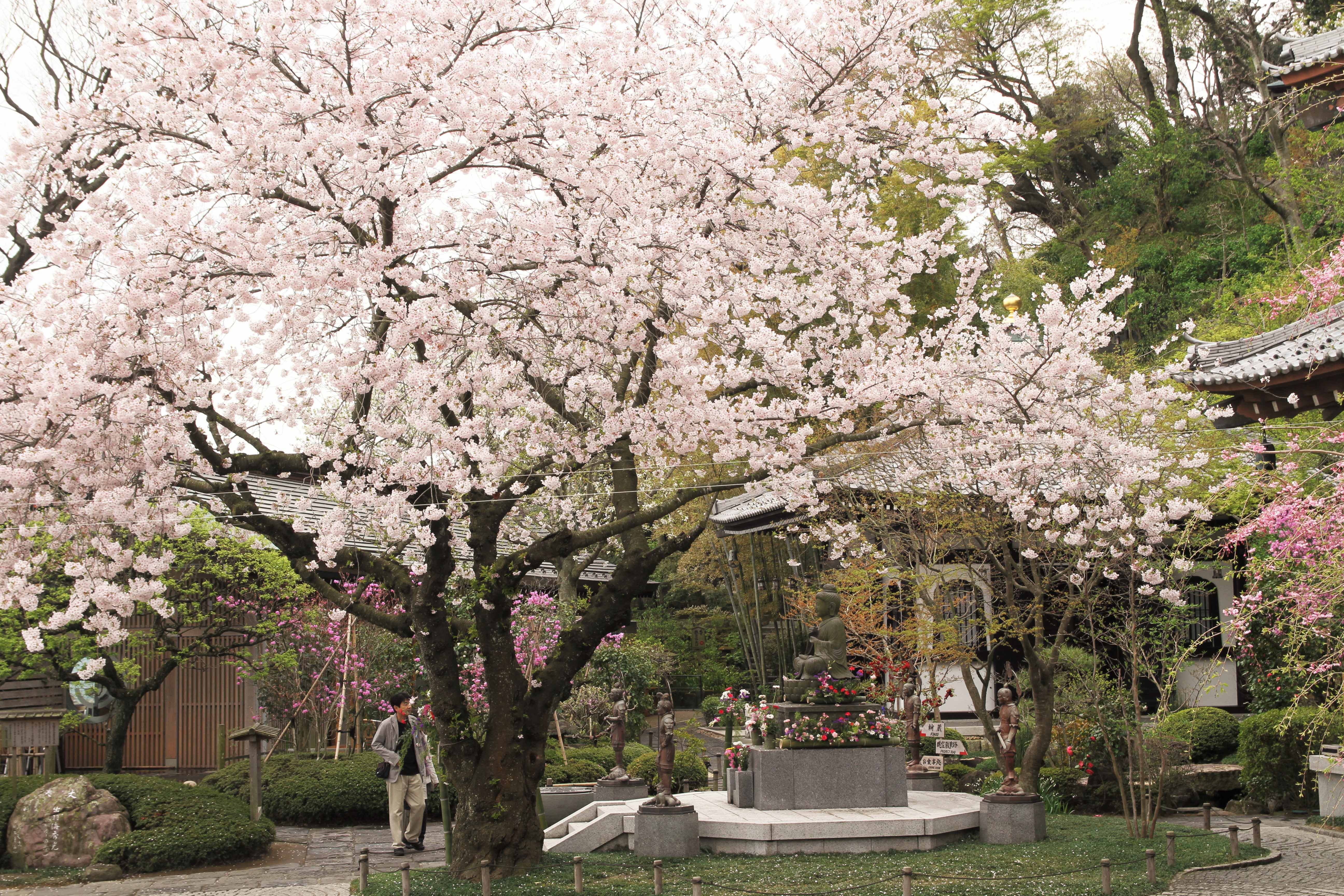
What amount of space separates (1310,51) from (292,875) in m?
12.5

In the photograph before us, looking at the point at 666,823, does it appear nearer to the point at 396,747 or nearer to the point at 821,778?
the point at 821,778

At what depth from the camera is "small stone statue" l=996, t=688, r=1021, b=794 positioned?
36.0 ft

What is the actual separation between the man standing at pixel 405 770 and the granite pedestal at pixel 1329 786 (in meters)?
9.25

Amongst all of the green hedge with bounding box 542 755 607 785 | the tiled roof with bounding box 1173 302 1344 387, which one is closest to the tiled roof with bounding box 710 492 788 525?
the green hedge with bounding box 542 755 607 785

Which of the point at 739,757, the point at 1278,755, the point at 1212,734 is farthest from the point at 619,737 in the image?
the point at 1212,734

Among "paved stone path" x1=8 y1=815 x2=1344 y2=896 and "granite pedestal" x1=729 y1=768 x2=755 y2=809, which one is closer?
"paved stone path" x1=8 y1=815 x2=1344 y2=896

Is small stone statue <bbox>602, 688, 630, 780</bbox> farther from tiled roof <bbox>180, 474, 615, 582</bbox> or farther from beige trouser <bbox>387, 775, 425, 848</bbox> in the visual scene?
beige trouser <bbox>387, 775, 425, 848</bbox>

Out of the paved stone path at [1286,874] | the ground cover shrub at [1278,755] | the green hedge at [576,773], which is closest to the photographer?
the paved stone path at [1286,874]

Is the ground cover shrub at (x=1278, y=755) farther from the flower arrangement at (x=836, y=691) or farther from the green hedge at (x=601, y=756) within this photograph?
the green hedge at (x=601, y=756)

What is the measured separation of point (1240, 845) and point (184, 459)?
32.1ft

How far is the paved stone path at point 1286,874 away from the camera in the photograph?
28.4 feet

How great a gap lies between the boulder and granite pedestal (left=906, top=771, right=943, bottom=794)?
849 centimetres

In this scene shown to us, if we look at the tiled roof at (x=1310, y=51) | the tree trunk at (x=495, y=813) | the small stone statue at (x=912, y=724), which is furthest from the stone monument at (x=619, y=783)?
the tiled roof at (x=1310, y=51)

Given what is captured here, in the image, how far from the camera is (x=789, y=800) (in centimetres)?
1120
